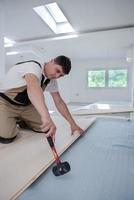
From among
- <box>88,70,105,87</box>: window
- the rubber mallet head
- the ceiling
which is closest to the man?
the rubber mallet head

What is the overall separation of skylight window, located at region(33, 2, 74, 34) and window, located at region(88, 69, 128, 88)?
3861 millimetres

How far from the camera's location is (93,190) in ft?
2.77

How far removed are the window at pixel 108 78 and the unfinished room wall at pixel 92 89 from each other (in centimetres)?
17

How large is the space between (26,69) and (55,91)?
58 centimetres

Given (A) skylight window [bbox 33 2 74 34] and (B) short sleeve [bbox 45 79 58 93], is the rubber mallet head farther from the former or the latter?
(A) skylight window [bbox 33 2 74 34]

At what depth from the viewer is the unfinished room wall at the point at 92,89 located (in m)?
7.30

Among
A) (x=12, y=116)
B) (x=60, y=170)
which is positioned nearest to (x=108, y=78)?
(x=12, y=116)

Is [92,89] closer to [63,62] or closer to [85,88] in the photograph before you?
[85,88]

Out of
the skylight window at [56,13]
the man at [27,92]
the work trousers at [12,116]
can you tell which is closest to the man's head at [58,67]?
the man at [27,92]

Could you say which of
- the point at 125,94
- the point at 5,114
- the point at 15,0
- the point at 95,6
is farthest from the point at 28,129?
the point at 125,94

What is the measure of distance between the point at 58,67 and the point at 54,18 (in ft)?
9.65

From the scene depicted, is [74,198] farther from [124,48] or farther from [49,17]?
[124,48]

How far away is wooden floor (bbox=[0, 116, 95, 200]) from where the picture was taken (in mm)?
816

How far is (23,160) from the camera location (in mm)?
1086
